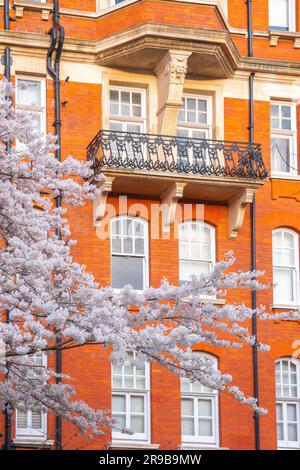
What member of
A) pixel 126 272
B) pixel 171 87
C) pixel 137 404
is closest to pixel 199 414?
pixel 137 404

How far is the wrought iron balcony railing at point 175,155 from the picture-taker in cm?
3441

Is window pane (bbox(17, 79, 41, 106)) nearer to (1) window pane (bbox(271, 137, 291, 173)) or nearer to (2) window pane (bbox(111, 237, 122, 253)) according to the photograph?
(2) window pane (bbox(111, 237, 122, 253))

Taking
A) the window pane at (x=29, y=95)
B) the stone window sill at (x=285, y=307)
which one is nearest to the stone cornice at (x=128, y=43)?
the window pane at (x=29, y=95)

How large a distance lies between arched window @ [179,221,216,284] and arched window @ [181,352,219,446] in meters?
1.96

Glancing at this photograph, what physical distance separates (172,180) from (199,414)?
5024 mm

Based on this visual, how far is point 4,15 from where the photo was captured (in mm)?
35125

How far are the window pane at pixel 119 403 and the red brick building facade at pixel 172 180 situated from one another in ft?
0.07

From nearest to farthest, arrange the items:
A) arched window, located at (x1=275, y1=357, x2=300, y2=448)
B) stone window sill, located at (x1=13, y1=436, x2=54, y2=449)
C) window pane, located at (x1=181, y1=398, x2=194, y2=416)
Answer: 1. stone window sill, located at (x1=13, y1=436, x2=54, y2=449)
2. window pane, located at (x1=181, y1=398, x2=194, y2=416)
3. arched window, located at (x1=275, y1=357, x2=300, y2=448)

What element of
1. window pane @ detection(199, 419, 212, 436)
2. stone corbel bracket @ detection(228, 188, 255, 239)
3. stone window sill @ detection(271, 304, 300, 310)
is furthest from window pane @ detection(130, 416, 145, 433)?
stone corbel bracket @ detection(228, 188, 255, 239)

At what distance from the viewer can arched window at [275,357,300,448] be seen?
35219 mm

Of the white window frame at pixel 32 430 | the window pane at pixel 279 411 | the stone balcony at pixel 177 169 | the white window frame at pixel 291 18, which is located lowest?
the white window frame at pixel 32 430

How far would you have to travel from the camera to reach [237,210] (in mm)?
35312

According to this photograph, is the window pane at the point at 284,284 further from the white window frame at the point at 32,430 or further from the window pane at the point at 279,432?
the white window frame at the point at 32,430

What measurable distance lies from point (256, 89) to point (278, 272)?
13.6 feet
